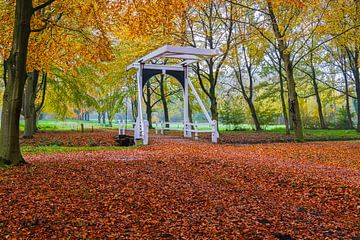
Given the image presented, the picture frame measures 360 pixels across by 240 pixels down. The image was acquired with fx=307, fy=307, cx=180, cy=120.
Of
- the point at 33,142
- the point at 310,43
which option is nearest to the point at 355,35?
the point at 310,43

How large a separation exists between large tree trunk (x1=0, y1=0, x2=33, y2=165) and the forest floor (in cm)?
56

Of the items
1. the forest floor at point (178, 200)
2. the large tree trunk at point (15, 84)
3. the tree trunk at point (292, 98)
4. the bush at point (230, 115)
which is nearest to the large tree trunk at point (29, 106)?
the forest floor at point (178, 200)

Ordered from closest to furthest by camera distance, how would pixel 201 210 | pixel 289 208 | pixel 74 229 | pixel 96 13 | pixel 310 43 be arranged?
pixel 74 229, pixel 201 210, pixel 289 208, pixel 96 13, pixel 310 43

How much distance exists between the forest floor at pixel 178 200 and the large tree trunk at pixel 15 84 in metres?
0.56

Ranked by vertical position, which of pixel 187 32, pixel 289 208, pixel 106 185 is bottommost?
pixel 289 208

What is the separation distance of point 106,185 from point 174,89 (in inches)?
865

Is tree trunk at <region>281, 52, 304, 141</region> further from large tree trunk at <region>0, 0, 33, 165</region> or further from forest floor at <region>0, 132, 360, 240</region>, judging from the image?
large tree trunk at <region>0, 0, 33, 165</region>

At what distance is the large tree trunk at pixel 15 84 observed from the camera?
6.83 meters

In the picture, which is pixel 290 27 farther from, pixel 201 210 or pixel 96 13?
pixel 201 210

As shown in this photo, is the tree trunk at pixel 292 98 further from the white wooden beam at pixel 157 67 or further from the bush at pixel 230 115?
the bush at pixel 230 115

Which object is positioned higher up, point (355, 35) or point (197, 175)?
point (355, 35)

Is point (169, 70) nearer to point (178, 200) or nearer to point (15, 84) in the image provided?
point (15, 84)

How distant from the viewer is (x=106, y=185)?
5.61 meters

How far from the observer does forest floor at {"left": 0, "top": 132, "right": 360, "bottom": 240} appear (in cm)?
383
